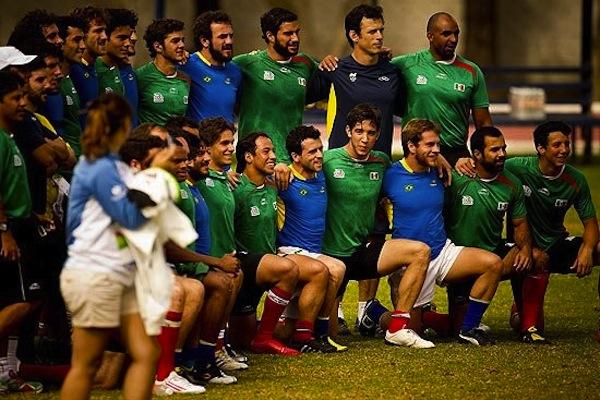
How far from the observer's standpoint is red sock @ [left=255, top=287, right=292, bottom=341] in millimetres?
10328

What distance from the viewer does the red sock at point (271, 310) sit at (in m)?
10.3

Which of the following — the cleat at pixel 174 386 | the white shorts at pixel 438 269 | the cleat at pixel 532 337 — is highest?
the white shorts at pixel 438 269

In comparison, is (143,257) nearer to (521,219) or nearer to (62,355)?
(62,355)

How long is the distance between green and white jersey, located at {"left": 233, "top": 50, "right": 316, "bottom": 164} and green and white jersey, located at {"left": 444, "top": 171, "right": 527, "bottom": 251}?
118 centimetres

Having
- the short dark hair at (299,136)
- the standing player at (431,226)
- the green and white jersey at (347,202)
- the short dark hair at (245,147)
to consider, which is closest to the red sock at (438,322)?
the standing player at (431,226)

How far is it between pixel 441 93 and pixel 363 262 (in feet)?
4.61

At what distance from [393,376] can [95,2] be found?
1438 centimetres

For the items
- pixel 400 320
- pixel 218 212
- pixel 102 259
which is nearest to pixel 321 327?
pixel 400 320

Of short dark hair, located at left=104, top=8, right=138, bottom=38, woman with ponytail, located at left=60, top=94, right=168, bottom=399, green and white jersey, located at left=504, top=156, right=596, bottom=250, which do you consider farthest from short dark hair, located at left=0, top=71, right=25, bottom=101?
green and white jersey, located at left=504, top=156, right=596, bottom=250

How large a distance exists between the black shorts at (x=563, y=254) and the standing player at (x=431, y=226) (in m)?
0.54

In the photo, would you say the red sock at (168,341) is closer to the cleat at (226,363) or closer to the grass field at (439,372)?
the grass field at (439,372)

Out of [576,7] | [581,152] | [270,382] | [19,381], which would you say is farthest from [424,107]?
[576,7]

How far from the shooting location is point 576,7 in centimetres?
3156

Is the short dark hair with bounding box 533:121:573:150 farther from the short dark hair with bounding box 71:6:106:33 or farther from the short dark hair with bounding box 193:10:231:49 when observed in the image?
the short dark hair with bounding box 71:6:106:33
